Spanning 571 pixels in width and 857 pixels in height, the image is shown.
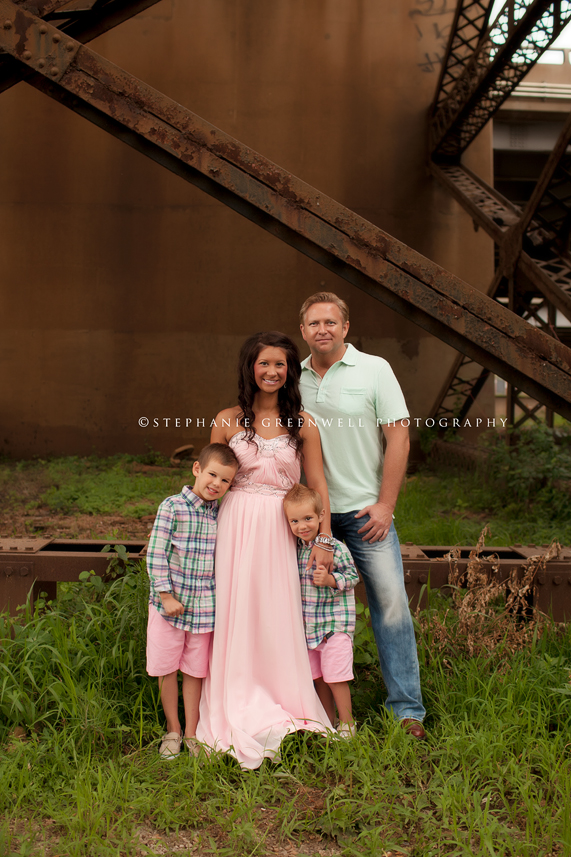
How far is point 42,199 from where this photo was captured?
11805 millimetres

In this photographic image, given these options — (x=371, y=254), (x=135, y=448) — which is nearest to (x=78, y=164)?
(x=135, y=448)

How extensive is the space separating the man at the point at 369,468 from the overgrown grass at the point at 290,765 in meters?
0.31

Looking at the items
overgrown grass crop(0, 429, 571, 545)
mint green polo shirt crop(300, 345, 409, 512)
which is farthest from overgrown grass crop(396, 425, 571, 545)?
mint green polo shirt crop(300, 345, 409, 512)

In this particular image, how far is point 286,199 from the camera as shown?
359 cm

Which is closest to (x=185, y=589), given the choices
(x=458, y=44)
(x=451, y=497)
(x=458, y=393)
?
(x=451, y=497)

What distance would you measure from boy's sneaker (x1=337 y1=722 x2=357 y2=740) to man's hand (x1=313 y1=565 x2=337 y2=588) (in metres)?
0.64

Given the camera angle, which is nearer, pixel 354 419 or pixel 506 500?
pixel 354 419

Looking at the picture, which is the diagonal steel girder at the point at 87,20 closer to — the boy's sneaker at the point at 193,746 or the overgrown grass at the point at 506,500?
the boy's sneaker at the point at 193,746

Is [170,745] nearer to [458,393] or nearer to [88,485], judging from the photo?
[88,485]

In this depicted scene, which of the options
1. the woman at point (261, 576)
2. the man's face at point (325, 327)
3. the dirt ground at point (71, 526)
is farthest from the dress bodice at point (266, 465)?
the dirt ground at point (71, 526)

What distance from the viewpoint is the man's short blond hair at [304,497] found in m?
2.79

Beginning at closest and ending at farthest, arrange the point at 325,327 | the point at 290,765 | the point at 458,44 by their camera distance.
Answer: the point at 290,765 < the point at 325,327 < the point at 458,44

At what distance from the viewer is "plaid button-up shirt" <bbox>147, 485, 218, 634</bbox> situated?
2812 millimetres

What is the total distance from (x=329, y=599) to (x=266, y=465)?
0.70 meters
